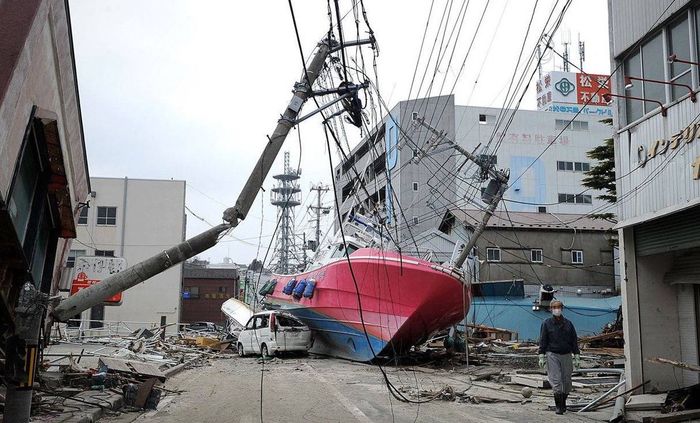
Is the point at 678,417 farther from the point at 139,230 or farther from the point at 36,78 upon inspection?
the point at 139,230

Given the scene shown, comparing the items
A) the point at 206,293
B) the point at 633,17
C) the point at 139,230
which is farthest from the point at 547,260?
the point at 206,293

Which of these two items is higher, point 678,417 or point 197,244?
point 197,244

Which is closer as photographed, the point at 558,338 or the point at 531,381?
the point at 558,338

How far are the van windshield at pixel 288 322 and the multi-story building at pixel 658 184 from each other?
14.2 meters

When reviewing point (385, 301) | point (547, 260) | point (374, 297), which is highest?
point (547, 260)

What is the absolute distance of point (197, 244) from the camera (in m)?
8.11

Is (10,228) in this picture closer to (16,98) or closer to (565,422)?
(16,98)

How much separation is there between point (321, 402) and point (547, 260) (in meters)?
26.9

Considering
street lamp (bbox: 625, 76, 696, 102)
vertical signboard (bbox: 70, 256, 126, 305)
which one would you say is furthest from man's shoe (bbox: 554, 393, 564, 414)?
vertical signboard (bbox: 70, 256, 126, 305)

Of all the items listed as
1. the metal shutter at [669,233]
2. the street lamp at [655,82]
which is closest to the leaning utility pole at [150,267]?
the street lamp at [655,82]

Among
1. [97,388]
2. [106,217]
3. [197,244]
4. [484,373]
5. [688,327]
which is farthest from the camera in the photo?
[106,217]

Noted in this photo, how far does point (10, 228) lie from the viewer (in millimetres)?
6434

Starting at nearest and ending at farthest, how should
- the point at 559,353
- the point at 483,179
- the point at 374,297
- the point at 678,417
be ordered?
the point at 678,417 < the point at 559,353 < the point at 374,297 < the point at 483,179

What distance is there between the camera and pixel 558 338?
10297 millimetres
